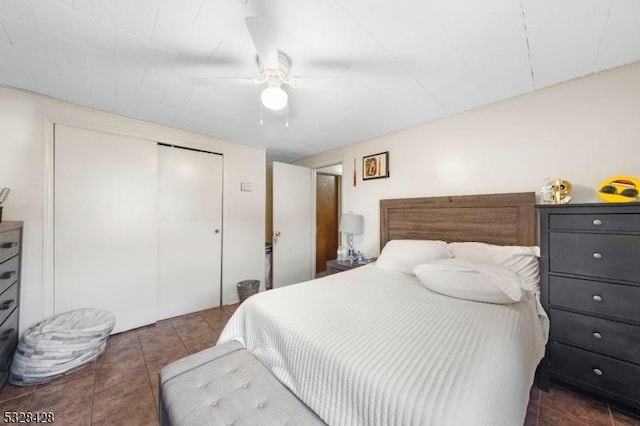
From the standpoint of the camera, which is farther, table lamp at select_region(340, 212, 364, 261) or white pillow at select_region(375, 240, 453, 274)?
table lamp at select_region(340, 212, 364, 261)

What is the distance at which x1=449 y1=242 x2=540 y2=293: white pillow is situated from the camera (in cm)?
168

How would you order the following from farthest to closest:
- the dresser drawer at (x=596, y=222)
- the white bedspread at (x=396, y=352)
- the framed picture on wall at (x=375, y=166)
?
the framed picture on wall at (x=375, y=166) → the dresser drawer at (x=596, y=222) → the white bedspread at (x=396, y=352)

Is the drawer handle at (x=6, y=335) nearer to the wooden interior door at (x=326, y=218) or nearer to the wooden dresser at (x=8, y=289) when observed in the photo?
the wooden dresser at (x=8, y=289)

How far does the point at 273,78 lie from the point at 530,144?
2054 mm

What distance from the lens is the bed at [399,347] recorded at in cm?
73

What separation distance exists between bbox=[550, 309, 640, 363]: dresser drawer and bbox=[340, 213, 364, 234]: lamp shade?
6.11 feet

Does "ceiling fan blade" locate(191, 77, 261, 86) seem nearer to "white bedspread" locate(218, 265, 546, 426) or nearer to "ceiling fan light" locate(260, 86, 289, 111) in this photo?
A: "ceiling fan light" locate(260, 86, 289, 111)

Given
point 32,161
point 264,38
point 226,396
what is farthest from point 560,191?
point 32,161

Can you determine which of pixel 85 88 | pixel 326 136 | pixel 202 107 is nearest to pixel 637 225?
pixel 326 136

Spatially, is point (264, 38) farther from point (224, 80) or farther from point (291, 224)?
point (291, 224)

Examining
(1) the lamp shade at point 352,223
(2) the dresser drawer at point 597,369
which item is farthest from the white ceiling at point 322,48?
(2) the dresser drawer at point 597,369

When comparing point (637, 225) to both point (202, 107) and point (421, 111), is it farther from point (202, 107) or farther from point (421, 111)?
point (202, 107)

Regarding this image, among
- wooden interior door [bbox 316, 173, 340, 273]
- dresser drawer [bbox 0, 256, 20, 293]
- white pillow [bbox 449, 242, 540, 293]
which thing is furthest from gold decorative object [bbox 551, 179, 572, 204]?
dresser drawer [bbox 0, 256, 20, 293]

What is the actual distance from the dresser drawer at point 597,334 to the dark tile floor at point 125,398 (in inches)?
14.2
